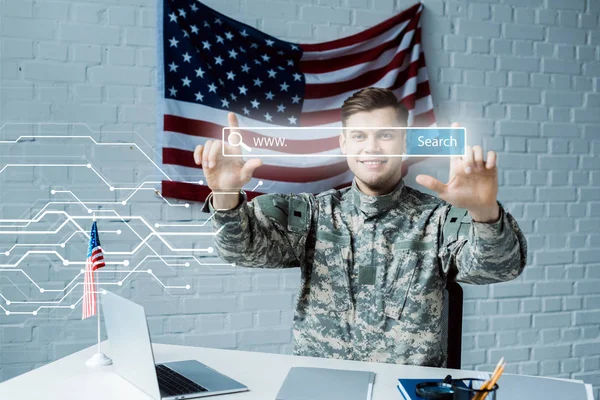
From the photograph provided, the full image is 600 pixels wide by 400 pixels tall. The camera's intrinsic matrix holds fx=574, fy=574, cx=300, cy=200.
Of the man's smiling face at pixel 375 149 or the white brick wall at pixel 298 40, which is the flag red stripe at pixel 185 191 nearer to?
the white brick wall at pixel 298 40

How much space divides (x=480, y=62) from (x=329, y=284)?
1212mm

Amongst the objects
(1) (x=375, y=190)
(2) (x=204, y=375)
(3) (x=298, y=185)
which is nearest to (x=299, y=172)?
(3) (x=298, y=185)

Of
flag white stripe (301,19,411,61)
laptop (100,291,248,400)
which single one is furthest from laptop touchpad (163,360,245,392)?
flag white stripe (301,19,411,61)

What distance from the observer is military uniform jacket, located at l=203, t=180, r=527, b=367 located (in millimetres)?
1442

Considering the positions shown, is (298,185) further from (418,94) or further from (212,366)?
(212,366)

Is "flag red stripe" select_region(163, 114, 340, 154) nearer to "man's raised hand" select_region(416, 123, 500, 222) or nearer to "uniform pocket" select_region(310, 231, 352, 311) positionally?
"uniform pocket" select_region(310, 231, 352, 311)

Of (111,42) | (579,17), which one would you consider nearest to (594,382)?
(579,17)

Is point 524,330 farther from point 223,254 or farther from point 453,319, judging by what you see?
point 223,254

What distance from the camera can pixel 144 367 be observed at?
100cm

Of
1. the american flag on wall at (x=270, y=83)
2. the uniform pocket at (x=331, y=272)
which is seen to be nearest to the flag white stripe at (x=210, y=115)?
the american flag on wall at (x=270, y=83)

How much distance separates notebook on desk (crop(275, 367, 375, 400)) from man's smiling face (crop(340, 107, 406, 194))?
1.82 feet

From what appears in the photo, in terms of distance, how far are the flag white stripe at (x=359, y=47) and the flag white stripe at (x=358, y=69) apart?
40 mm

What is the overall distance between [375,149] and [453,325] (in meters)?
0.48

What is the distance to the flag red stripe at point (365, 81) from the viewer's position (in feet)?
6.70
